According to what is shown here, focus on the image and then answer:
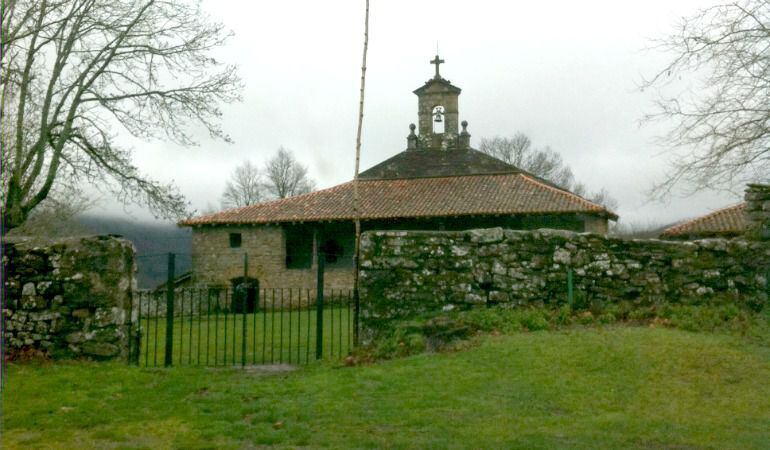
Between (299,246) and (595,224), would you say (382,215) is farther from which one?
(595,224)

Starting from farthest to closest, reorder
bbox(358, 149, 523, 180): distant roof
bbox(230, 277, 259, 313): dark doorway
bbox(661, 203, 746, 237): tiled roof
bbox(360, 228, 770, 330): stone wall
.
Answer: bbox(358, 149, 523, 180): distant roof
bbox(661, 203, 746, 237): tiled roof
bbox(360, 228, 770, 330): stone wall
bbox(230, 277, 259, 313): dark doorway

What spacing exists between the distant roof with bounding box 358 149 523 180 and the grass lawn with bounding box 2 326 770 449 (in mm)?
23902

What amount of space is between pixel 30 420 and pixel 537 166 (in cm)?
4683

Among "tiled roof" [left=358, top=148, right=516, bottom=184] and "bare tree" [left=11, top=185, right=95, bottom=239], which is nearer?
"bare tree" [left=11, top=185, right=95, bottom=239]

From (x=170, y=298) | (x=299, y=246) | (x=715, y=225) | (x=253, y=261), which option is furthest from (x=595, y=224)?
(x=170, y=298)

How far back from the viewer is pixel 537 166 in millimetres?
50688

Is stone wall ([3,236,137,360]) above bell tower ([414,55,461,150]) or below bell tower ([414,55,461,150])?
below

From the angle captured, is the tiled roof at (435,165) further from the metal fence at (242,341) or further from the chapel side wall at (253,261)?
the metal fence at (242,341)

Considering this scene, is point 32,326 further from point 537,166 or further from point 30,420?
point 537,166

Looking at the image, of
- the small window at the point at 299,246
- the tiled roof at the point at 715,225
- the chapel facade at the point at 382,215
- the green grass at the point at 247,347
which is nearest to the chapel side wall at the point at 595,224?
the chapel facade at the point at 382,215

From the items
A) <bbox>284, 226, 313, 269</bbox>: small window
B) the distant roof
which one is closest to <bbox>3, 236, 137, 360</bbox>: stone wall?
<bbox>284, 226, 313, 269</bbox>: small window

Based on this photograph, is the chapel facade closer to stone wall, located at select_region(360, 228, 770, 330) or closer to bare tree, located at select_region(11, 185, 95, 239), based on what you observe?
bare tree, located at select_region(11, 185, 95, 239)

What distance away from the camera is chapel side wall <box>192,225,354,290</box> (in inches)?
1150

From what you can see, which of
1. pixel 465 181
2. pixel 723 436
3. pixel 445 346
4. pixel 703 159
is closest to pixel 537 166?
pixel 465 181
